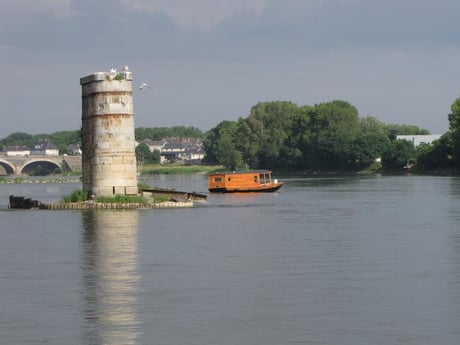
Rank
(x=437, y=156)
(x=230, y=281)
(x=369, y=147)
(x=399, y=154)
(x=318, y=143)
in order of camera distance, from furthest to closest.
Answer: (x=318, y=143) → (x=369, y=147) → (x=399, y=154) → (x=437, y=156) → (x=230, y=281)

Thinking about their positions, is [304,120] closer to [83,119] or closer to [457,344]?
[83,119]

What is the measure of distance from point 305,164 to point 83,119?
126661 millimetres

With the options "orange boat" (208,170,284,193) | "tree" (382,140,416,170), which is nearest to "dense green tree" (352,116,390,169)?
"tree" (382,140,416,170)

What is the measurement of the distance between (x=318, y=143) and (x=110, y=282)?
151390 millimetres

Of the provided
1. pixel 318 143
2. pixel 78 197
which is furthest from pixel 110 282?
pixel 318 143

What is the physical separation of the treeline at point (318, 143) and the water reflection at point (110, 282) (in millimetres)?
108623

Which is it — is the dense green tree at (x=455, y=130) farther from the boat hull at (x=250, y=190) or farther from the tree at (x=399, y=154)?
the boat hull at (x=250, y=190)

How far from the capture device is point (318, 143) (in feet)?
591

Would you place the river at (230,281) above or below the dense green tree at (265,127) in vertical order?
below

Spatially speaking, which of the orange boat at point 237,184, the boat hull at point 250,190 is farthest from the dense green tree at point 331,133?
the boat hull at point 250,190

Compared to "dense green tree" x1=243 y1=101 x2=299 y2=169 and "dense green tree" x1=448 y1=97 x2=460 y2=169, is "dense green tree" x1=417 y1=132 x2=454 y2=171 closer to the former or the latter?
"dense green tree" x1=448 y1=97 x2=460 y2=169

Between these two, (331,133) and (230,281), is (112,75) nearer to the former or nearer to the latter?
(230,281)

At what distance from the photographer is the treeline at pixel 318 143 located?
536 ft

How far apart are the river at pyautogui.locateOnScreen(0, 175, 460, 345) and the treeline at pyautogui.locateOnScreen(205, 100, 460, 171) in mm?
106858
